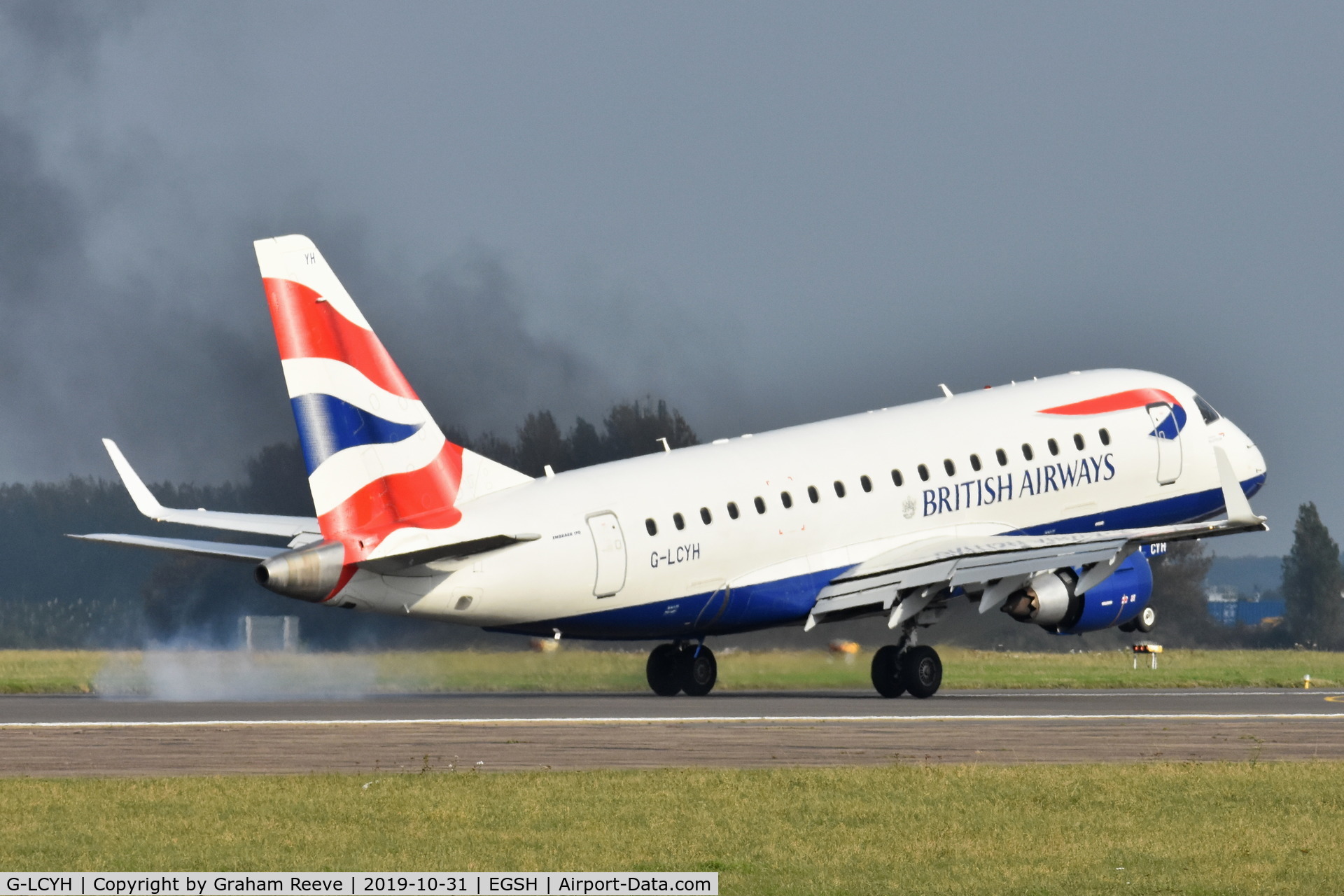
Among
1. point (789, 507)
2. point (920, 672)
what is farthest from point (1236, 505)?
point (789, 507)

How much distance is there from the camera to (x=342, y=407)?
3778 centimetres

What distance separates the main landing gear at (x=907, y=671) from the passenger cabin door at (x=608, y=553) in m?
7.11

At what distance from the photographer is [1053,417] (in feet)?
156

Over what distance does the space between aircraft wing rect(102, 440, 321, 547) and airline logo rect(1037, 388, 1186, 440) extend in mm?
18182

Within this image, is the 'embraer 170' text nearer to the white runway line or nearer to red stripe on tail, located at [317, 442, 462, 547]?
the white runway line

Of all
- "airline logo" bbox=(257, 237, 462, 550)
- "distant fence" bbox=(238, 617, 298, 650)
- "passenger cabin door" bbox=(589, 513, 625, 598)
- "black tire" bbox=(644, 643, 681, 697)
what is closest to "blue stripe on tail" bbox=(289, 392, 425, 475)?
"airline logo" bbox=(257, 237, 462, 550)

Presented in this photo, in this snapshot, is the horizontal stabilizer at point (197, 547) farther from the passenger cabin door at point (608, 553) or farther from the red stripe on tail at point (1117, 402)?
the red stripe on tail at point (1117, 402)

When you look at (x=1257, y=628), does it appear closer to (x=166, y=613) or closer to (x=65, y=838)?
(x=166, y=613)

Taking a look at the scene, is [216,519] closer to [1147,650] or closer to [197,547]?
[197,547]

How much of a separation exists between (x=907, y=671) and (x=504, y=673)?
10.2m

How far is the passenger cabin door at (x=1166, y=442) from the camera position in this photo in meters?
49.1

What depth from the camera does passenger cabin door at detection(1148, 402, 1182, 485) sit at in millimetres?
49094
